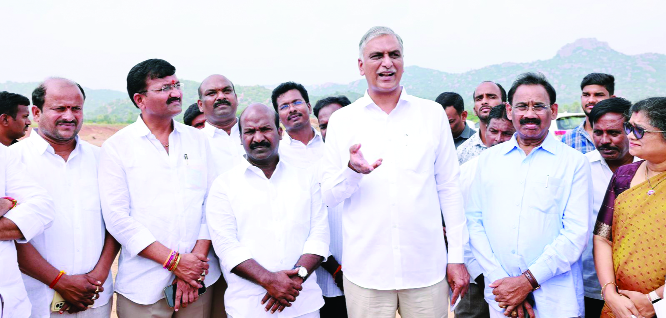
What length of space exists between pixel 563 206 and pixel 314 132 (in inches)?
86.9

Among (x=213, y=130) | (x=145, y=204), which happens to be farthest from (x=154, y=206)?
(x=213, y=130)

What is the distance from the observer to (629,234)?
2.68 metres

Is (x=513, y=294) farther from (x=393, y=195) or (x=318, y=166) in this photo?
(x=318, y=166)

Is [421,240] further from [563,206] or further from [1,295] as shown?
[1,295]

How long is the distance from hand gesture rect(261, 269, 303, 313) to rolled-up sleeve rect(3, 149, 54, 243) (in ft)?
4.60

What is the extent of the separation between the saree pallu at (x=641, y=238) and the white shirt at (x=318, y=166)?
188 centimetres

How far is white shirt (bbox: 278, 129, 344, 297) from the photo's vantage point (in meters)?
3.61

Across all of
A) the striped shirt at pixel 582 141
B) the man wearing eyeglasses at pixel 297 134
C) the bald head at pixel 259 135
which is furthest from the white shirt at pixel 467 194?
the striped shirt at pixel 582 141

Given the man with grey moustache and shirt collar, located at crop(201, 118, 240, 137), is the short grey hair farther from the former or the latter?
shirt collar, located at crop(201, 118, 240, 137)

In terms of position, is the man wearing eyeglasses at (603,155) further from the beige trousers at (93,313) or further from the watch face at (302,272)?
the beige trousers at (93,313)

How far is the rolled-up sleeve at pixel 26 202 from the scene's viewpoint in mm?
2680

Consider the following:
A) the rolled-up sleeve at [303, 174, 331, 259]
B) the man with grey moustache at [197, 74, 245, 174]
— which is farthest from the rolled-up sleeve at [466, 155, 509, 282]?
the man with grey moustache at [197, 74, 245, 174]

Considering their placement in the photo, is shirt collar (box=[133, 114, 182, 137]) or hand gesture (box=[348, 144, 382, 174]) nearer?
hand gesture (box=[348, 144, 382, 174])

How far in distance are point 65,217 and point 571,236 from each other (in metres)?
3.20
